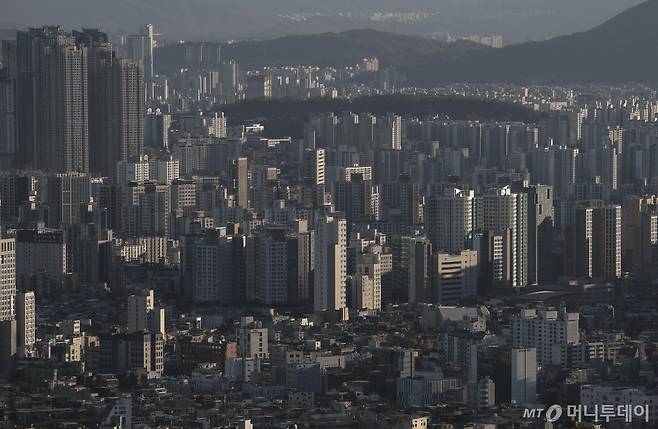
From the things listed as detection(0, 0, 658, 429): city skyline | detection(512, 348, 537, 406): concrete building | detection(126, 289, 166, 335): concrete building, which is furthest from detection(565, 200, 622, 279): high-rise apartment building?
detection(512, 348, 537, 406): concrete building

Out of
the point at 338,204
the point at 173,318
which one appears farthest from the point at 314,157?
the point at 173,318

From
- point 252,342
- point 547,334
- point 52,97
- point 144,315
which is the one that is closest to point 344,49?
point 52,97

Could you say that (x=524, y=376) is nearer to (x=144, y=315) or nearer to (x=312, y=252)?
(x=144, y=315)

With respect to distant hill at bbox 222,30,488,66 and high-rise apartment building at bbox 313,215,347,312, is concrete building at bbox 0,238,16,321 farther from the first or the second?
distant hill at bbox 222,30,488,66

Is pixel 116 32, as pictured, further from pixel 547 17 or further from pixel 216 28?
pixel 547 17

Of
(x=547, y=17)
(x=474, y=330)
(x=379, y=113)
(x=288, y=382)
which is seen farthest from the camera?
(x=547, y=17)

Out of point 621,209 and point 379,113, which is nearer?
point 621,209
